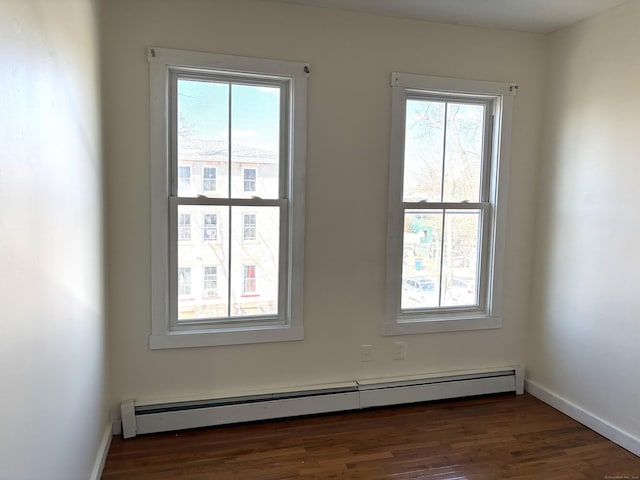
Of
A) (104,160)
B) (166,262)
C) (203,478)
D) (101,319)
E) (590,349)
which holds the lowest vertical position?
(203,478)

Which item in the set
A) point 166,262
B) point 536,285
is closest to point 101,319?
point 166,262

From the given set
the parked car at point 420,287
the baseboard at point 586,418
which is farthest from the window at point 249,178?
the baseboard at point 586,418

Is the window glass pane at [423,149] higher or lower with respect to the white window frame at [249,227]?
higher

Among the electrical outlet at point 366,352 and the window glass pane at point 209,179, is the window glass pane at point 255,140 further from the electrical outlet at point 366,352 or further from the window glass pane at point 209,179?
the electrical outlet at point 366,352

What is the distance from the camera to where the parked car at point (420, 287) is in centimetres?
321

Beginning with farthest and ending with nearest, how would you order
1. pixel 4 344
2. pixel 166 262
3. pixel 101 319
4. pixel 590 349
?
pixel 590 349
pixel 166 262
pixel 101 319
pixel 4 344

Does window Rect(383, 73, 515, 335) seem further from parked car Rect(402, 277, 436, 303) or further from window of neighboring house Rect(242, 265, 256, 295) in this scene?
window of neighboring house Rect(242, 265, 256, 295)

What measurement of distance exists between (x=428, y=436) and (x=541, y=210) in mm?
1814

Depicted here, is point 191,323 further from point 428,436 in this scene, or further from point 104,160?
point 428,436

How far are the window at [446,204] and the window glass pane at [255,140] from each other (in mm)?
798

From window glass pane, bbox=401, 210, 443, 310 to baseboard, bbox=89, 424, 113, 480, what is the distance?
202 cm

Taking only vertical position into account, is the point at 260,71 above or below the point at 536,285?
above

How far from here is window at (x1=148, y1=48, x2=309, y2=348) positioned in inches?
105

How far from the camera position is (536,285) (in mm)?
3346
